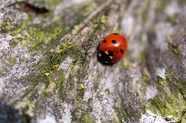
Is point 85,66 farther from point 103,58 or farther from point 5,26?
point 5,26

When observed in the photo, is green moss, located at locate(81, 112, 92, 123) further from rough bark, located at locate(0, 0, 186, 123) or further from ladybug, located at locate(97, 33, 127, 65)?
ladybug, located at locate(97, 33, 127, 65)

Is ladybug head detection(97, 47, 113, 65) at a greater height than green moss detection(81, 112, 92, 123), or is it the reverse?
ladybug head detection(97, 47, 113, 65)

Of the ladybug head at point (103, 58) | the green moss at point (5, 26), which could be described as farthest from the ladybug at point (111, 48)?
the green moss at point (5, 26)

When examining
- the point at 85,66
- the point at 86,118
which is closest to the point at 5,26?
the point at 85,66

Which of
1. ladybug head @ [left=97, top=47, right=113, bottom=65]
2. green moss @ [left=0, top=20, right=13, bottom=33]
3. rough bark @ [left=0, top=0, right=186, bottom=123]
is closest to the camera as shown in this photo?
rough bark @ [left=0, top=0, right=186, bottom=123]

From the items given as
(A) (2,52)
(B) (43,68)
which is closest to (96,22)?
(B) (43,68)

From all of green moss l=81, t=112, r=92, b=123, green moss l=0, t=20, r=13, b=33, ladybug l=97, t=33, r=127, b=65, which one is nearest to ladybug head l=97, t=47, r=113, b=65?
ladybug l=97, t=33, r=127, b=65
